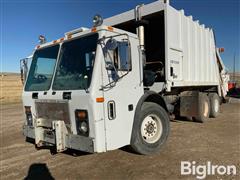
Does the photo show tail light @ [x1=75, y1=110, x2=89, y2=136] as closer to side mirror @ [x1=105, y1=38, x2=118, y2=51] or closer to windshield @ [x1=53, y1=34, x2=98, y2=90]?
windshield @ [x1=53, y1=34, x2=98, y2=90]

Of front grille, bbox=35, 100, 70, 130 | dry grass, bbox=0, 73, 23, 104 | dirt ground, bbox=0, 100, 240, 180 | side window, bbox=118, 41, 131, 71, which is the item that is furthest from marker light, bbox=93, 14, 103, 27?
dry grass, bbox=0, 73, 23, 104

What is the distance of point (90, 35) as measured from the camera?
153 inches

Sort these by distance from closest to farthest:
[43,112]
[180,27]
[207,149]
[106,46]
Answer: [106,46]
[43,112]
[207,149]
[180,27]

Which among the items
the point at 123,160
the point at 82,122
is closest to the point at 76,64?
the point at 82,122

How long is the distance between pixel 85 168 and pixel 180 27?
4.19 m

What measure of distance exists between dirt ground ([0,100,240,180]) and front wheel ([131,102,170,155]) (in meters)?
0.20

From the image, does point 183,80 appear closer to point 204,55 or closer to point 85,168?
point 204,55

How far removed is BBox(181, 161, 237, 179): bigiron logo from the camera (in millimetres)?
3646

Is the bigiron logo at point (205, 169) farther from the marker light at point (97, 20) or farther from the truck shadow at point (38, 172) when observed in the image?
the marker light at point (97, 20)

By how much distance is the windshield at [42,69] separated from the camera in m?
4.46

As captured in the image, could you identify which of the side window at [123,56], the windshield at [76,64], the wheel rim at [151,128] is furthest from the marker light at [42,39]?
the wheel rim at [151,128]

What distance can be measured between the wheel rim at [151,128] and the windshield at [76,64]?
163 cm

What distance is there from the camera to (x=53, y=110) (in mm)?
4145

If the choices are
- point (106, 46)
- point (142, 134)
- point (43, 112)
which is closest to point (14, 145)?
point (43, 112)
